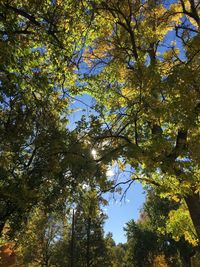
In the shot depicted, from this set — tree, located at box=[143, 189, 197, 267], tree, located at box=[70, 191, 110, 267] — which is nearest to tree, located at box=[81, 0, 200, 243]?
tree, located at box=[143, 189, 197, 267]

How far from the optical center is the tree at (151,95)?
9656 mm

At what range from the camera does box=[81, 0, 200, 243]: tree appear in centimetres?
966

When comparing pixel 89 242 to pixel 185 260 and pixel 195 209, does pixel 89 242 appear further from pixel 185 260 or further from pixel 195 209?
pixel 195 209

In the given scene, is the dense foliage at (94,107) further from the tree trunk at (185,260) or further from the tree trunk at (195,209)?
the tree trunk at (185,260)

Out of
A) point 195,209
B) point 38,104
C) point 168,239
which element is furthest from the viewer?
point 168,239

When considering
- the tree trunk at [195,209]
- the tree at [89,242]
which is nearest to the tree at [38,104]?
the tree trunk at [195,209]

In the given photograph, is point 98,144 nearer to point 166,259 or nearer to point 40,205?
point 40,205

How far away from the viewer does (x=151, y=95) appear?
35.2 ft

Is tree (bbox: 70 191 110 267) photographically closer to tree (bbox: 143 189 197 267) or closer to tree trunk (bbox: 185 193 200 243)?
tree (bbox: 143 189 197 267)

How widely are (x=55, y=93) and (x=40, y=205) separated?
7.42 meters

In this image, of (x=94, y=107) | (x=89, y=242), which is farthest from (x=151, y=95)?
(x=89, y=242)

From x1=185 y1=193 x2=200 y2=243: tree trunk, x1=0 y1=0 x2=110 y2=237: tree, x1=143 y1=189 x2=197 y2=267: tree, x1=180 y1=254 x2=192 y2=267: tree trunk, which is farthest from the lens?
x1=143 y1=189 x2=197 y2=267: tree

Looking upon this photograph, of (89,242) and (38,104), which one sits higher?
(89,242)

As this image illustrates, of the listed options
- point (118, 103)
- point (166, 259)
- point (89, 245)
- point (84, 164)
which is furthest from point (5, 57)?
point (166, 259)
